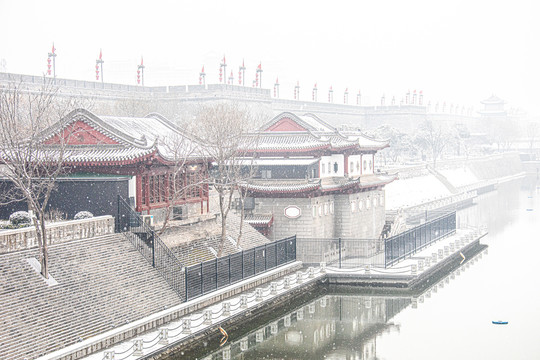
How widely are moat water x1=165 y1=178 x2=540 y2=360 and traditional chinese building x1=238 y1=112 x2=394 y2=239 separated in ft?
21.6

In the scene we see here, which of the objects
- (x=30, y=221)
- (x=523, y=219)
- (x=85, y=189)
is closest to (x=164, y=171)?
(x=85, y=189)

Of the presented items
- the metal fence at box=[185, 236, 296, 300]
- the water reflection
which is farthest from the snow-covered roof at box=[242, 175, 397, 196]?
the water reflection

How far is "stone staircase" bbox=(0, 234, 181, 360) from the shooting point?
19.4m

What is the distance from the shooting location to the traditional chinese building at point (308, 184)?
3762cm

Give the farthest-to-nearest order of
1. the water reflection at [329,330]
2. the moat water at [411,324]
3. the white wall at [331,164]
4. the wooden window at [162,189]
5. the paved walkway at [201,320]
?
1. the white wall at [331,164]
2. the wooden window at [162,189]
3. the moat water at [411,324]
4. the water reflection at [329,330]
5. the paved walkway at [201,320]

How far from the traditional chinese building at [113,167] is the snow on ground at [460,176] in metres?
62.8

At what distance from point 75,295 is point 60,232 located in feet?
9.50

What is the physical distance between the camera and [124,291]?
77.6 ft

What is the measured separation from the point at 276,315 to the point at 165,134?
11.2 metres

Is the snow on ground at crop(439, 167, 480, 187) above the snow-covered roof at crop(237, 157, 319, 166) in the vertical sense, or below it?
below

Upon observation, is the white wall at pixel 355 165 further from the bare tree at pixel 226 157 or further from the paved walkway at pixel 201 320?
Result: the paved walkway at pixel 201 320

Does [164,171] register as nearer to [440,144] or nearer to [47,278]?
[47,278]

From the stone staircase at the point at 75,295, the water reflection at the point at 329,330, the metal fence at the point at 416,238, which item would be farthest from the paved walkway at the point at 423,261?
the stone staircase at the point at 75,295

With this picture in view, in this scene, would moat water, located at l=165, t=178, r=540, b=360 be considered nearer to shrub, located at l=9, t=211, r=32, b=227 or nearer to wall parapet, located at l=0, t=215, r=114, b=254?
wall parapet, located at l=0, t=215, r=114, b=254
